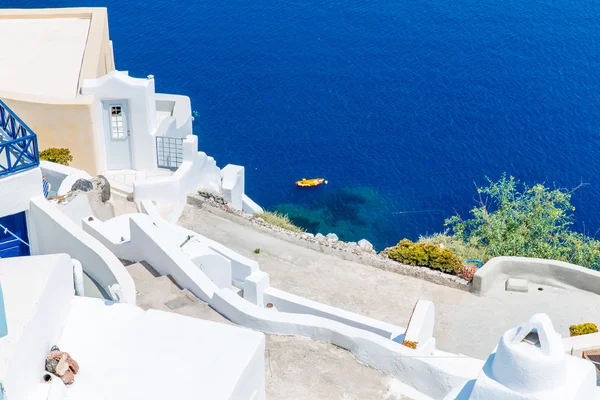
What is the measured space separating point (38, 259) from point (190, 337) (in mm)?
3217

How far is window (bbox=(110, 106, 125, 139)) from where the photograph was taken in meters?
31.0

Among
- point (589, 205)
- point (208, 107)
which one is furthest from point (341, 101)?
point (589, 205)

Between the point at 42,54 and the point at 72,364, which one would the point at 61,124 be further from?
the point at 72,364

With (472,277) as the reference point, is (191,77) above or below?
below

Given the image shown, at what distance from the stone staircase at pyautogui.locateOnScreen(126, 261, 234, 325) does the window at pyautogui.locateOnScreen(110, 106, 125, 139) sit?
9399 mm

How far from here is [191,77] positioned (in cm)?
6269

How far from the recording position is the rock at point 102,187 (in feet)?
89.0

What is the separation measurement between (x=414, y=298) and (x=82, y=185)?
10944mm

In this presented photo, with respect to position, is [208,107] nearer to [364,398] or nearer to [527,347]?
[364,398]

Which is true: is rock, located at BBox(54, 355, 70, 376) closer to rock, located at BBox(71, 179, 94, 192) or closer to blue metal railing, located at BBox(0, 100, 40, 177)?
blue metal railing, located at BBox(0, 100, 40, 177)

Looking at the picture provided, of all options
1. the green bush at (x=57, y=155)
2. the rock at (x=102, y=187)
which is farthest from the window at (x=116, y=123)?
the rock at (x=102, y=187)

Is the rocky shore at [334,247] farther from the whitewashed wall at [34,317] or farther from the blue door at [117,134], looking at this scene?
the whitewashed wall at [34,317]

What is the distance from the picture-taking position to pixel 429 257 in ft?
91.7

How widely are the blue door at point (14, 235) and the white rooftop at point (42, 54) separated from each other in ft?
37.6
